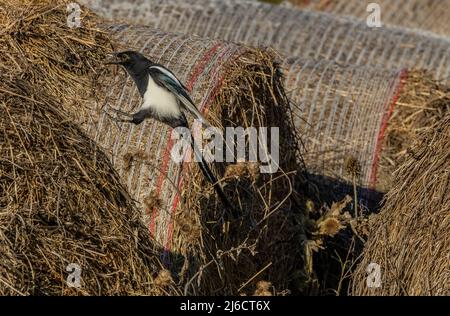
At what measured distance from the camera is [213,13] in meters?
9.79

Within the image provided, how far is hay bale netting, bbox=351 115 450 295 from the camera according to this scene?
4.95m

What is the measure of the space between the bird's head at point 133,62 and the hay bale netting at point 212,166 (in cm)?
13

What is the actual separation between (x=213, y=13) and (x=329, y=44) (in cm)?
112

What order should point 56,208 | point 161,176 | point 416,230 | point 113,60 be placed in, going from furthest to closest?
1. point 113,60
2. point 161,176
3. point 416,230
4. point 56,208

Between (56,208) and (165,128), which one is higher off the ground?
(165,128)

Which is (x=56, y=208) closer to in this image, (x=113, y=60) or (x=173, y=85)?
(x=173, y=85)

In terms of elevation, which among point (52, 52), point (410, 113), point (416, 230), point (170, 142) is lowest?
point (416, 230)

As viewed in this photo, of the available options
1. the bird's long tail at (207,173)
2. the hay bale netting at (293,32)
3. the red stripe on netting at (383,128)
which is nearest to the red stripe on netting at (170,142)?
the bird's long tail at (207,173)

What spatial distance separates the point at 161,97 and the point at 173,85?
0.10 meters

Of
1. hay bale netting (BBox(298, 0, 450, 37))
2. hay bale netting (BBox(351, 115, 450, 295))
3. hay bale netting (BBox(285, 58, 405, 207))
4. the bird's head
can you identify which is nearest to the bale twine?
the bird's head

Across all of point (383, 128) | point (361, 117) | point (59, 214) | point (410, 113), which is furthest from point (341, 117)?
point (59, 214)

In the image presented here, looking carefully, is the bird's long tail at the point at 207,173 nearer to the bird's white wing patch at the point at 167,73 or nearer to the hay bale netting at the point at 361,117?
the bird's white wing patch at the point at 167,73

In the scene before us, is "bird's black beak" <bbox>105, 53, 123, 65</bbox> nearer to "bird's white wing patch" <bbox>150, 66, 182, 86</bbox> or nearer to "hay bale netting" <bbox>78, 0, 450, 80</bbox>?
"bird's white wing patch" <bbox>150, 66, 182, 86</bbox>

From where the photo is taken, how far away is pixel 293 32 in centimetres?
971
